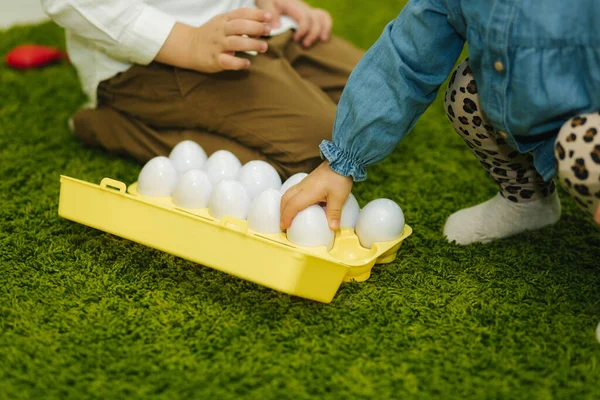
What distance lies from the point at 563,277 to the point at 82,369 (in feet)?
1.79

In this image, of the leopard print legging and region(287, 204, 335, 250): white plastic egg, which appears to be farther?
region(287, 204, 335, 250): white plastic egg

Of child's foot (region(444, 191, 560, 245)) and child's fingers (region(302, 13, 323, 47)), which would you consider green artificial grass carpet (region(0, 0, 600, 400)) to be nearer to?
child's foot (region(444, 191, 560, 245))

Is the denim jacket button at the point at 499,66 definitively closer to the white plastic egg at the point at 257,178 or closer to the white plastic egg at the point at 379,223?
the white plastic egg at the point at 379,223

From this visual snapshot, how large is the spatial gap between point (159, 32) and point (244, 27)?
13 centimetres

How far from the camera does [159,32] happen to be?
992 mm

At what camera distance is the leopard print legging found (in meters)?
0.65

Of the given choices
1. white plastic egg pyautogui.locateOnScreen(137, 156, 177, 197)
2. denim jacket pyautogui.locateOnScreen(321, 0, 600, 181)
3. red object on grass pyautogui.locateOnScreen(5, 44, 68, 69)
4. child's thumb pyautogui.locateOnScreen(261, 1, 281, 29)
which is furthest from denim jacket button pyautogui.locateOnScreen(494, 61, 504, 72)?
red object on grass pyautogui.locateOnScreen(5, 44, 68, 69)

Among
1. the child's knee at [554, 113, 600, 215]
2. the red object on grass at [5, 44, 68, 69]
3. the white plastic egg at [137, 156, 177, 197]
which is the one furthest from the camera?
the red object on grass at [5, 44, 68, 69]

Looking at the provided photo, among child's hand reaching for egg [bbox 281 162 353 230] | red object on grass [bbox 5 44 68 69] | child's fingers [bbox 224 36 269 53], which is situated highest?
child's fingers [bbox 224 36 269 53]

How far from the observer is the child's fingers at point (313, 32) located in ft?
3.87

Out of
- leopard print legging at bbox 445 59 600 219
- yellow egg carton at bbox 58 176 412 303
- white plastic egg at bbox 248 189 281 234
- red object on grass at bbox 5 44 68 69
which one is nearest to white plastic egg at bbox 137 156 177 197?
yellow egg carton at bbox 58 176 412 303

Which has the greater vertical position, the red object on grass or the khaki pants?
the khaki pants

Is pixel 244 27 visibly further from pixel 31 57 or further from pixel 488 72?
pixel 31 57

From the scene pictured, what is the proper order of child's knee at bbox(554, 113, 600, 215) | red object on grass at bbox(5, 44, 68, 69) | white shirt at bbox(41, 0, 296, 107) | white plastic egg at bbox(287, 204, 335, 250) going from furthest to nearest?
red object on grass at bbox(5, 44, 68, 69) < white shirt at bbox(41, 0, 296, 107) < white plastic egg at bbox(287, 204, 335, 250) < child's knee at bbox(554, 113, 600, 215)
